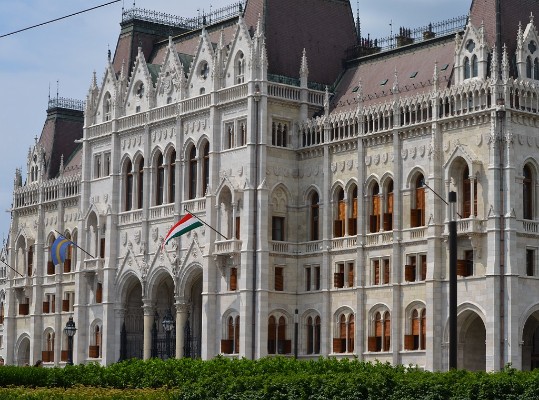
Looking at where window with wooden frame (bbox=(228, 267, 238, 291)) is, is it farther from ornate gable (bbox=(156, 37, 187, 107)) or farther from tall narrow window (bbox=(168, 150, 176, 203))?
Result: ornate gable (bbox=(156, 37, 187, 107))

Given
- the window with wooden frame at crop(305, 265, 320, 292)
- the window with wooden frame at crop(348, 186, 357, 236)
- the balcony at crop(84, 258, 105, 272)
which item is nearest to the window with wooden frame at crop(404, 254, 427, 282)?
the window with wooden frame at crop(348, 186, 357, 236)

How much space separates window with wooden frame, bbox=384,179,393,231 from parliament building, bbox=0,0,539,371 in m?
0.10

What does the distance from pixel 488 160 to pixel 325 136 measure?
12310 millimetres

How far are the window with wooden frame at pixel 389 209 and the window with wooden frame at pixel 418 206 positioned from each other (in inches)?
65.7

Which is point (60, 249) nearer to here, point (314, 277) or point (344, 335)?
point (314, 277)

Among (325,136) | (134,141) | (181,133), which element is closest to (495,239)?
(325,136)

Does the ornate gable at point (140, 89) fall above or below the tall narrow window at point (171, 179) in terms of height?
above

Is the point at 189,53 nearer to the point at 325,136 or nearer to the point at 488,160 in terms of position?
the point at 325,136

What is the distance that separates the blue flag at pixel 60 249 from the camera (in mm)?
91938

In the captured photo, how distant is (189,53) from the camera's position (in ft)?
287

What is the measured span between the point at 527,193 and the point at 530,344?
804 centimetres

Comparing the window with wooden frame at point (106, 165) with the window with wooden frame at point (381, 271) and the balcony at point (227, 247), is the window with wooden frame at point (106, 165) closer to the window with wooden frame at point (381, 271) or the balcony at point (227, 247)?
the balcony at point (227, 247)

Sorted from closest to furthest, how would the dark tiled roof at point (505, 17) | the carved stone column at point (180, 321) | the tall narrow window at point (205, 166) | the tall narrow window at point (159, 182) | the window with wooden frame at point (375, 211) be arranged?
the dark tiled roof at point (505, 17) < the window with wooden frame at point (375, 211) < the tall narrow window at point (205, 166) < the carved stone column at point (180, 321) < the tall narrow window at point (159, 182)

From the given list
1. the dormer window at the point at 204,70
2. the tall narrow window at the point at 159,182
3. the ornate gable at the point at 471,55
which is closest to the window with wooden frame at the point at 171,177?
the tall narrow window at the point at 159,182
